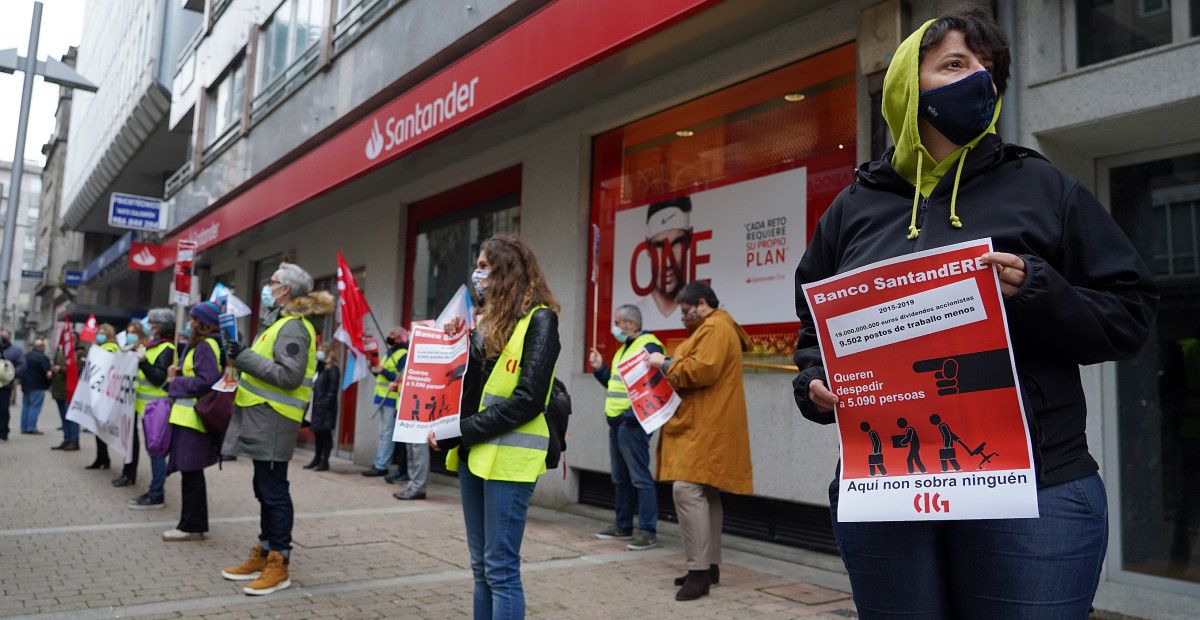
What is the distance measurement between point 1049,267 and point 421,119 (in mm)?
8410

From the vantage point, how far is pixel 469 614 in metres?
4.92

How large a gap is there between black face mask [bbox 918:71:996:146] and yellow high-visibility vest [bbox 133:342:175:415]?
324 inches

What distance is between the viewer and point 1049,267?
1643mm

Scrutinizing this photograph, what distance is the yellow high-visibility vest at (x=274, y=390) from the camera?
5406 mm

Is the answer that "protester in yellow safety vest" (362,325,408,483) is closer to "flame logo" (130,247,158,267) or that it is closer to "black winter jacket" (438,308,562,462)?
"black winter jacket" (438,308,562,462)

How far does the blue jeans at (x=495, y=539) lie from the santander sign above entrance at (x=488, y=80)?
3558 millimetres

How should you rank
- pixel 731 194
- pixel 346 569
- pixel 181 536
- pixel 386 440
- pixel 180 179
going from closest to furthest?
1. pixel 346 569
2. pixel 181 536
3. pixel 731 194
4. pixel 386 440
5. pixel 180 179

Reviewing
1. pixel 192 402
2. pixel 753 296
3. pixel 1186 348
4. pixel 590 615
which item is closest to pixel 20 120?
pixel 192 402

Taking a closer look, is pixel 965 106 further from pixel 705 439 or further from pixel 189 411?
pixel 189 411

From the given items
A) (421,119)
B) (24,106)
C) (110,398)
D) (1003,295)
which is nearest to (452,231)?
(421,119)

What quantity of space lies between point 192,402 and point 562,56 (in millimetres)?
3978

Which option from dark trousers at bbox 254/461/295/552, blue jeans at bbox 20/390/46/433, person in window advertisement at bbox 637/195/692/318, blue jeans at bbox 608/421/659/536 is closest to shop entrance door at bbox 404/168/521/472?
person in window advertisement at bbox 637/195/692/318

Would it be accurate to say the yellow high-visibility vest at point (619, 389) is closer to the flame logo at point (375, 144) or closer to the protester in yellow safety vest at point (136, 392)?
the protester in yellow safety vest at point (136, 392)

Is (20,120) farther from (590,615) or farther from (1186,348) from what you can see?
(1186,348)
